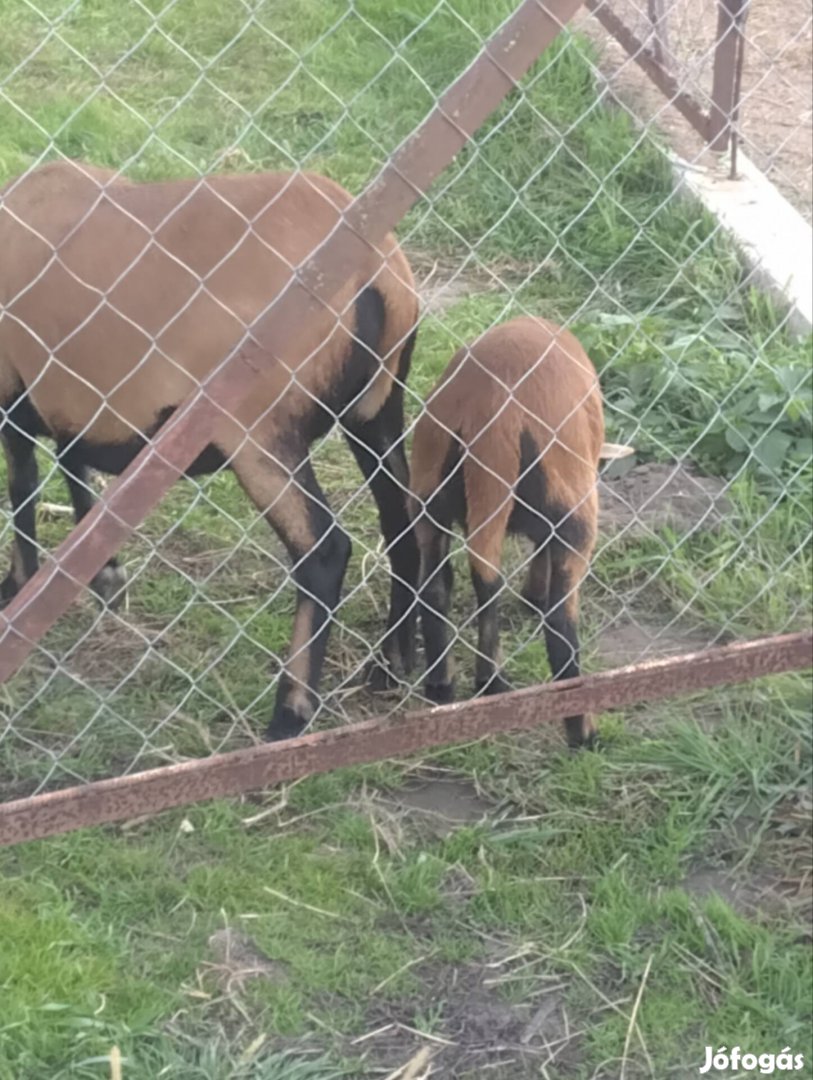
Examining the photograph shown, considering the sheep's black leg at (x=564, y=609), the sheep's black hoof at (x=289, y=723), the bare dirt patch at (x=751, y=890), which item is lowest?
the bare dirt patch at (x=751, y=890)

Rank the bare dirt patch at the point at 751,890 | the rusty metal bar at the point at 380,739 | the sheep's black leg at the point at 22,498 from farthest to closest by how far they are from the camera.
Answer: the sheep's black leg at the point at 22,498 < the bare dirt patch at the point at 751,890 < the rusty metal bar at the point at 380,739

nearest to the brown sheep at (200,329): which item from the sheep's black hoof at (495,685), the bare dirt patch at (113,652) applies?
the sheep's black hoof at (495,685)

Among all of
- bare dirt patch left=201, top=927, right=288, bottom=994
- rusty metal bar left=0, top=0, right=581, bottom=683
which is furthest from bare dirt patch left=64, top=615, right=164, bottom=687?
rusty metal bar left=0, top=0, right=581, bottom=683

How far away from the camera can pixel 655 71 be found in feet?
19.2

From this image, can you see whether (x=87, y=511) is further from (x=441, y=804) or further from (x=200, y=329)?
(x=441, y=804)

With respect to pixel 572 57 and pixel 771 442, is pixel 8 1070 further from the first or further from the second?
pixel 572 57

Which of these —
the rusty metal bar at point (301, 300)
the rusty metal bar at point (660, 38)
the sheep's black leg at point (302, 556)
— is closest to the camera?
the rusty metal bar at point (301, 300)

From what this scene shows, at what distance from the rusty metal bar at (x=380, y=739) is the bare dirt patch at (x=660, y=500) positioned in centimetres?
106

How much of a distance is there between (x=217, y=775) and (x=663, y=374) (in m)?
2.39

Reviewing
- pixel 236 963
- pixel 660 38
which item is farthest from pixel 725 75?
pixel 236 963

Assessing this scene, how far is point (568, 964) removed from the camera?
2.80 m

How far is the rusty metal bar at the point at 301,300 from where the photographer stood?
227 cm

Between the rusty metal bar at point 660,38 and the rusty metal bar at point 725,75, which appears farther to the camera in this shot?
the rusty metal bar at point 660,38

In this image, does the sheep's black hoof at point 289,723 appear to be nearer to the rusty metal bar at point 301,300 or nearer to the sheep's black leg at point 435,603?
the sheep's black leg at point 435,603
